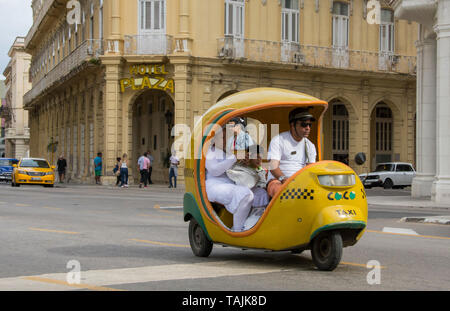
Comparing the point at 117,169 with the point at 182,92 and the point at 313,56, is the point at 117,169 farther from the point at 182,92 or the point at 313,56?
the point at 313,56

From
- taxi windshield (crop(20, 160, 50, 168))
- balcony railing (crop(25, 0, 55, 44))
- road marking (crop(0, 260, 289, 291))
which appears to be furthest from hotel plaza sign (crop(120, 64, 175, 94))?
road marking (crop(0, 260, 289, 291))

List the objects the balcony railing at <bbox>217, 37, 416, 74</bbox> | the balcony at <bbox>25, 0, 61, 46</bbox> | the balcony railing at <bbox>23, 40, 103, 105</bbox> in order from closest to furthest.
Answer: the balcony railing at <bbox>217, 37, 416, 74</bbox>, the balcony railing at <bbox>23, 40, 103, 105</bbox>, the balcony at <bbox>25, 0, 61, 46</bbox>

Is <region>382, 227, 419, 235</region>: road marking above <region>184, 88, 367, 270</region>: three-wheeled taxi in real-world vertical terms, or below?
below

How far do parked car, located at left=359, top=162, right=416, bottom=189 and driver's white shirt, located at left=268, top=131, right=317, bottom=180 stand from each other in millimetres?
30221

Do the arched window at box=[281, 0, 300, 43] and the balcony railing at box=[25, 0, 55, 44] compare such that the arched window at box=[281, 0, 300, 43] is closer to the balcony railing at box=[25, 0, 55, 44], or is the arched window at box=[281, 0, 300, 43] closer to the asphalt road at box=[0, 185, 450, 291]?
the balcony railing at box=[25, 0, 55, 44]

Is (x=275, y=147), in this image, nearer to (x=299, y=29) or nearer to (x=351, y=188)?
(x=351, y=188)

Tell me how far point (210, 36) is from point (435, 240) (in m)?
26.1

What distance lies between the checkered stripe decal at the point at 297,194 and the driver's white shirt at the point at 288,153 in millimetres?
671

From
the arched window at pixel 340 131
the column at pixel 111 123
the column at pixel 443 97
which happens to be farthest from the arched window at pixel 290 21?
the column at pixel 443 97

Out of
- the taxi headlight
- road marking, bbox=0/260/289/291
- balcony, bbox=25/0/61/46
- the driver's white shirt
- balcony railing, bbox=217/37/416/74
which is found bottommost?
road marking, bbox=0/260/289/291

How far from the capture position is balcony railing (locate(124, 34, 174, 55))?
119 feet

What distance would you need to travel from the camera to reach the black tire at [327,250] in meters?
7.75

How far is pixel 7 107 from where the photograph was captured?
102m
